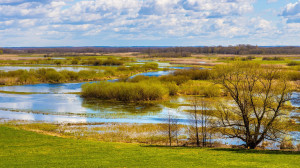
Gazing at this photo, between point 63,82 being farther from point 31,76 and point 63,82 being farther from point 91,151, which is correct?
point 91,151

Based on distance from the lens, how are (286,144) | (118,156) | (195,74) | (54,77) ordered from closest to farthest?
(118,156), (286,144), (195,74), (54,77)

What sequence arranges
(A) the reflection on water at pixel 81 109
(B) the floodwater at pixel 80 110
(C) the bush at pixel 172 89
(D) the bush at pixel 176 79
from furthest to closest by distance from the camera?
(D) the bush at pixel 176 79 → (C) the bush at pixel 172 89 → (A) the reflection on water at pixel 81 109 → (B) the floodwater at pixel 80 110

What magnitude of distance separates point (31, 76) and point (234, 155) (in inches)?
2723

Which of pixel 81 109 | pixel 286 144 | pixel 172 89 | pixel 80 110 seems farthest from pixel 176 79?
pixel 286 144

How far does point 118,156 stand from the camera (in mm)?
20594

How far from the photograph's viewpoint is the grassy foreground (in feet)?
60.1

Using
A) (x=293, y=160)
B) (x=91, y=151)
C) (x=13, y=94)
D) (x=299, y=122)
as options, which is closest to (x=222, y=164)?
(x=293, y=160)

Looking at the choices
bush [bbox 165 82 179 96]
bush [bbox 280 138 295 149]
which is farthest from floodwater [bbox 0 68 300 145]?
bush [bbox 165 82 179 96]

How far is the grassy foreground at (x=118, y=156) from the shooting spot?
60.1ft

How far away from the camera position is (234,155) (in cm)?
2072

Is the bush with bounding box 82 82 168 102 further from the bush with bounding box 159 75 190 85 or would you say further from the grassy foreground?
the grassy foreground

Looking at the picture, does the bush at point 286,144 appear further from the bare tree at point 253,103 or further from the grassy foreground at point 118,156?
the grassy foreground at point 118,156

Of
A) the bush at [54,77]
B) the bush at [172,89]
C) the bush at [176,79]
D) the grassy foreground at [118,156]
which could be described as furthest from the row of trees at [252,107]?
the bush at [54,77]

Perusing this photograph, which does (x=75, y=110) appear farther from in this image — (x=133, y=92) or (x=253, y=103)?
(x=253, y=103)
